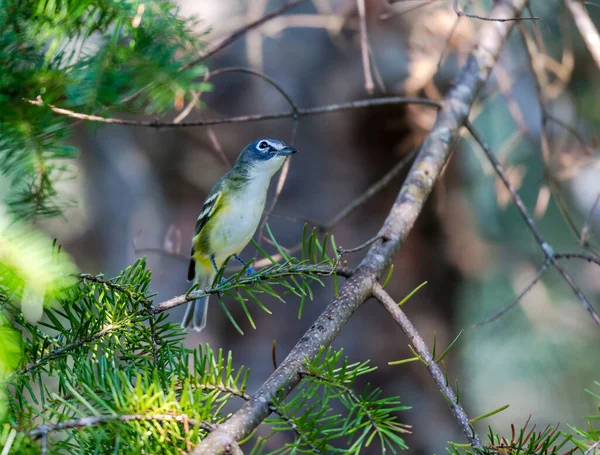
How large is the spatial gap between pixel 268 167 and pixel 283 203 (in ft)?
2.69

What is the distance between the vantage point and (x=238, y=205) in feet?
7.47

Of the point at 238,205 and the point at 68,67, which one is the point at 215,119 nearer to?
the point at 238,205

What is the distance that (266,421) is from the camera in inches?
34.3

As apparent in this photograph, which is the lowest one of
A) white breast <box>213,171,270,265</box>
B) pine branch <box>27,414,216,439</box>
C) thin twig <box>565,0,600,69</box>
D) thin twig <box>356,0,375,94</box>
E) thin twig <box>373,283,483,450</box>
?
pine branch <box>27,414,216,439</box>

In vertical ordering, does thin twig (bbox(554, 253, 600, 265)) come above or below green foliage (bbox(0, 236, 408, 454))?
above

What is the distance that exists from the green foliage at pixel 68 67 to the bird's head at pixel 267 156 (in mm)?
1072

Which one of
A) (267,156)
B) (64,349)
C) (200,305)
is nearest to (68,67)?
(64,349)

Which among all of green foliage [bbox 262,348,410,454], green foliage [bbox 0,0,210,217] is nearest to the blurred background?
green foliage [bbox 0,0,210,217]

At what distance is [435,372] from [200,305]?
1.71 m

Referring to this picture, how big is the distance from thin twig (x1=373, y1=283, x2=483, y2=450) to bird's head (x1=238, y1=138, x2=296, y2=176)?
1.15 metres

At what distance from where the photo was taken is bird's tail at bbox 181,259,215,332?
7.91 feet

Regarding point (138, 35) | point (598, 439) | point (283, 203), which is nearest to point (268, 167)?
point (283, 203)

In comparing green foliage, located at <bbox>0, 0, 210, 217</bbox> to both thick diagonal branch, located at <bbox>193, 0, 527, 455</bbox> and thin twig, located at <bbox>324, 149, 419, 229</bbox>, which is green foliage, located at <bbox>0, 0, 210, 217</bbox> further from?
thin twig, located at <bbox>324, 149, 419, 229</bbox>

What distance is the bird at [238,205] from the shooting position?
226 centimetres
